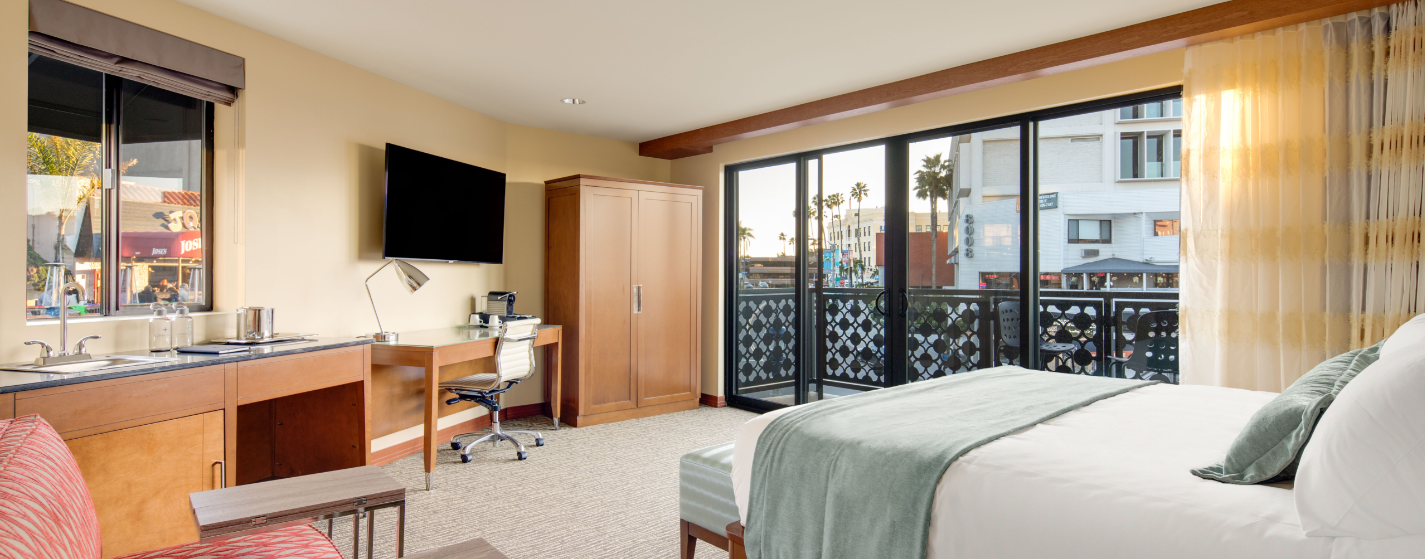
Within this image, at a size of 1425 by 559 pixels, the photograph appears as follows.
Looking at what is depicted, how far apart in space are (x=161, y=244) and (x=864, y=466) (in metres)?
3.16

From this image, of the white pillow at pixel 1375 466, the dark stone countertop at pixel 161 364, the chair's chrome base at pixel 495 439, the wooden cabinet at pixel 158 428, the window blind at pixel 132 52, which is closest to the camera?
the white pillow at pixel 1375 466

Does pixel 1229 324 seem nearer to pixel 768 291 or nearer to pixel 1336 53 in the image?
pixel 1336 53

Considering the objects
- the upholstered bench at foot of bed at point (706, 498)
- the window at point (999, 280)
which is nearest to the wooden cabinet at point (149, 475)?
the upholstered bench at foot of bed at point (706, 498)

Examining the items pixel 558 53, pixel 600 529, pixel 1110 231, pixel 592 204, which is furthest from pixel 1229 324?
pixel 592 204

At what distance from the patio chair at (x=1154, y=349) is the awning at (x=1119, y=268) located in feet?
0.72

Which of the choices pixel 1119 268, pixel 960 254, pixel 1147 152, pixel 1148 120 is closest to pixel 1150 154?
pixel 1147 152

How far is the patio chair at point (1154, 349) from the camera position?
11.5 ft

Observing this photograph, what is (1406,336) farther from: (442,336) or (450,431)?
(450,431)

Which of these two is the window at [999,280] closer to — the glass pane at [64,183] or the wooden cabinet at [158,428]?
the wooden cabinet at [158,428]

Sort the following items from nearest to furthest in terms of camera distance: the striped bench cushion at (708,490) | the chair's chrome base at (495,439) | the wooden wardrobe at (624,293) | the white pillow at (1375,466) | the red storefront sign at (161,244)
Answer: the white pillow at (1375,466), the striped bench cushion at (708,490), the red storefront sign at (161,244), the chair's chrome base at (495,439), the wooden wardrobe at (624,293)

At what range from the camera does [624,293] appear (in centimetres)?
505

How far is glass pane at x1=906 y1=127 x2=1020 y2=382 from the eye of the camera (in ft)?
13.0

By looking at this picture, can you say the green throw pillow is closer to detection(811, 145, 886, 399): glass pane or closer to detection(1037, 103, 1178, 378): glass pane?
detection(1037, 103, 1178, 378): glass pane

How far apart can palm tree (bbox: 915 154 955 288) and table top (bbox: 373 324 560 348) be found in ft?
8.75
